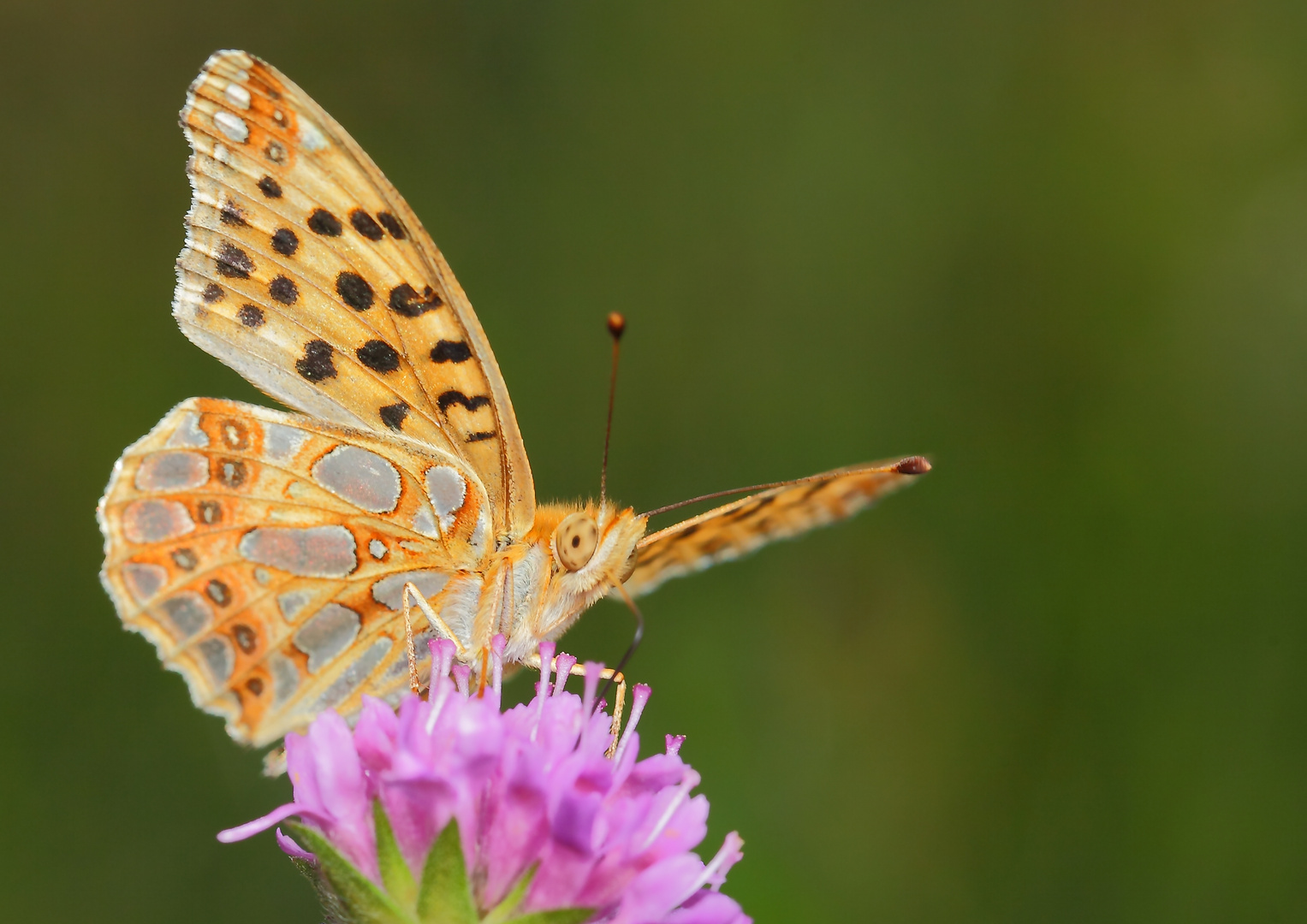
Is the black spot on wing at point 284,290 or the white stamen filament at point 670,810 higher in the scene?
the black spot on wing at point 284,290

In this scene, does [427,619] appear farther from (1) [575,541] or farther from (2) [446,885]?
(2) [446,885]

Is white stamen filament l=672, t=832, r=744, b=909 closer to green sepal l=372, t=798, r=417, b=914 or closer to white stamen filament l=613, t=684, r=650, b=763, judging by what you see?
white stamen filament l=613, t=684, r=650, b=763

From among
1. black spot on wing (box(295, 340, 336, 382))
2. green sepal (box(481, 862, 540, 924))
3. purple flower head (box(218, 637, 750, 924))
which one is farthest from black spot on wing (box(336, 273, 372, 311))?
green sepal (box(481, 862, 540, 924))

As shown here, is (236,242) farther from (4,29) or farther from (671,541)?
(4,29)

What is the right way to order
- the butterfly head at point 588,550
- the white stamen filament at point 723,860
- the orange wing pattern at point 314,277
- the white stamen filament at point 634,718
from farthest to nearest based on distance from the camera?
the orange wing pattern at point 314,277
the butterfly head at point 588,550
the white stamen filament at point 634,718
the white stamen filament at point 723,860

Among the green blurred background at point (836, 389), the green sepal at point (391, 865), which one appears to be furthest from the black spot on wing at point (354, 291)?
the green blurred background at point (836, 389)

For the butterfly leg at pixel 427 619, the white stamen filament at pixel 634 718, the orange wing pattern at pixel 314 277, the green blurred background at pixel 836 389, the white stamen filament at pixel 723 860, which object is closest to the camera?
the white stamen filament at pixel 723 860

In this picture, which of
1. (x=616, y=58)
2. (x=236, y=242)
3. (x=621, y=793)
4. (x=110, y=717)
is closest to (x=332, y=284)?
(x=236, y=242)

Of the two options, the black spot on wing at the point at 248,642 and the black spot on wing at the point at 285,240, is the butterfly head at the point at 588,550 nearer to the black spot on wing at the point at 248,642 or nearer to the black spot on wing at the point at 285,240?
the black spot on wing at the point at 248,642
